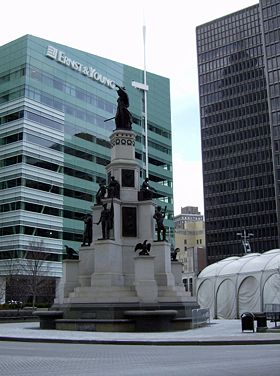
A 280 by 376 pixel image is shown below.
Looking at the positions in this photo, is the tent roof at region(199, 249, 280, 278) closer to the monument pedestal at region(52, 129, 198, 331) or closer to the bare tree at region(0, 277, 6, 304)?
the monument pedestal at region(52, 129, 198, 331)

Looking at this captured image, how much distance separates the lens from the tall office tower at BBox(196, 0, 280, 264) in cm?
13150

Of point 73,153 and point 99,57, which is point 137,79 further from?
point 73,153

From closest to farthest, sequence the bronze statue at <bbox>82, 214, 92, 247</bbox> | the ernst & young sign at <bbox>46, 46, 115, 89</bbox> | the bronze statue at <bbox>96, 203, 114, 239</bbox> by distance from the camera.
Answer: the bronze statue at <bbox>96, 203, 114, 239</bbox>, the bronze statue at <bbox>82, 214, 92, 247</bbox>, the ernst & young sign at <bbox>46, 46, 115, 89</bbox>

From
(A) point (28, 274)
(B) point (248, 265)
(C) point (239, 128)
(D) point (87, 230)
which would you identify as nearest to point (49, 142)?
(A) point (28, 274)

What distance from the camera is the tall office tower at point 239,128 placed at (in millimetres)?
131500

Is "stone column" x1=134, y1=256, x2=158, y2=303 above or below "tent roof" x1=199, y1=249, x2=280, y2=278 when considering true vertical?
below

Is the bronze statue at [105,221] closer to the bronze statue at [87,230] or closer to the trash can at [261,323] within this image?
the bronze statue at [87,230]

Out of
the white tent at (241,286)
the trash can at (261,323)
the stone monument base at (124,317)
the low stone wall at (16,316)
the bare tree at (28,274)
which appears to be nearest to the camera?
the trash can at (261,323)

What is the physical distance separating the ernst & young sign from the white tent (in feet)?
174

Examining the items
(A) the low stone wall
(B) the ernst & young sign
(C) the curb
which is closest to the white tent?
(A) the low stone wall

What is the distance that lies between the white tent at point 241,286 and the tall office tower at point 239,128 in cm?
7695

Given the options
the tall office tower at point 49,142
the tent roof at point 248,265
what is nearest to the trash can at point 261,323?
the tent roof at point 248,265

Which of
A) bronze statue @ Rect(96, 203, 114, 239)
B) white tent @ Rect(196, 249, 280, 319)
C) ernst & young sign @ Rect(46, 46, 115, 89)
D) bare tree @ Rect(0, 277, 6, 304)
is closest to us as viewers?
bronze statue @ Rect(96, 203, 114, 239)

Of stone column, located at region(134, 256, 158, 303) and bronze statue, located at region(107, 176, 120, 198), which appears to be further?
bronze statue, located at region(107, 176, 120, 198)
